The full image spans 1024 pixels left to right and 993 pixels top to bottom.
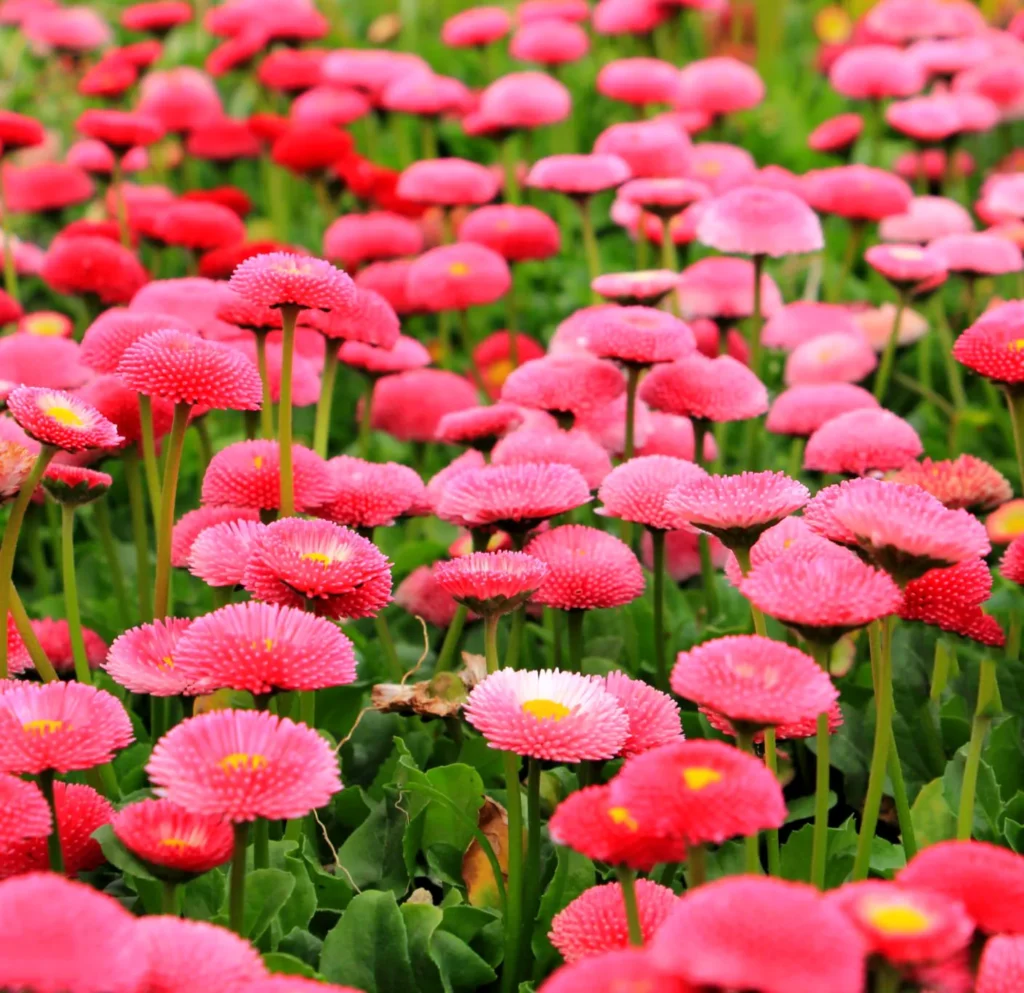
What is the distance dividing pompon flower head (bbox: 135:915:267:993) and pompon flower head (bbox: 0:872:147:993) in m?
0.03

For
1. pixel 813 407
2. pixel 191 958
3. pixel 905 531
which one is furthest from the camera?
pixel 813 407

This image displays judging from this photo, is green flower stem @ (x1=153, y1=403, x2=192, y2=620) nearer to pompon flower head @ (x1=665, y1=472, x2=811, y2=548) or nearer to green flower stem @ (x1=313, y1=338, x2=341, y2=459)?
green flower stem @ (x1=313, y1=338, x2=341, y2=459)

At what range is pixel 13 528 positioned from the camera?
1485mm

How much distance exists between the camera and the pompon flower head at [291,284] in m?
1.55

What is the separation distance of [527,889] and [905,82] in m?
2.44

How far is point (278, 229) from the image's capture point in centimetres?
350

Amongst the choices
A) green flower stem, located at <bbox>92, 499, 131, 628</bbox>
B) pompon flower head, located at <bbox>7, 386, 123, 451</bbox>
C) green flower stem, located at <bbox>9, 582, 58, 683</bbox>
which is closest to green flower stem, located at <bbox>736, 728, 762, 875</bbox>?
pompon flower head, located at <bbox>7, 386, 123, 451</bbox>

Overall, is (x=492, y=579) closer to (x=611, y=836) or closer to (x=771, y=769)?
(x=771, y=769)

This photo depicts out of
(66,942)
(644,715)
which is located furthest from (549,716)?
(66,942)

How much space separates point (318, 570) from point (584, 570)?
1.29 feet

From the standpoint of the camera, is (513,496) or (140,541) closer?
(513,496)

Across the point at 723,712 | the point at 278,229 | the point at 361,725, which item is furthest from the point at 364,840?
the point at 278,229

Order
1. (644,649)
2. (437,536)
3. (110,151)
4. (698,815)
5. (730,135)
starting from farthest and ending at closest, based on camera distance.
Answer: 1. (730,135)
2. (110,151)
3. (437,536)
4. (644,649)
5. (698,815)

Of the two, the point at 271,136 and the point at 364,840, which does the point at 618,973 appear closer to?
the point at 364,840
